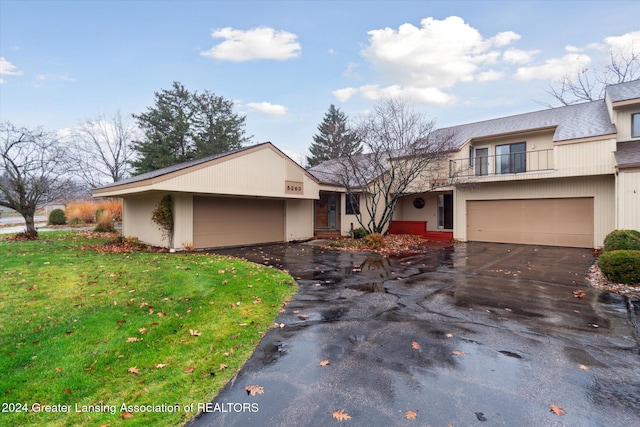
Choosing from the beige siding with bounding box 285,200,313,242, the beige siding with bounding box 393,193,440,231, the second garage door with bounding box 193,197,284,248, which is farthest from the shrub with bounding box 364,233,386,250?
the beige siding with bounding box 393,193,440,231

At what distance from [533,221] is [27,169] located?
2455 centimetres

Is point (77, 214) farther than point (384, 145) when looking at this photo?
Yes

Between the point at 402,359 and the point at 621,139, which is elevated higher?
the point at 621,139

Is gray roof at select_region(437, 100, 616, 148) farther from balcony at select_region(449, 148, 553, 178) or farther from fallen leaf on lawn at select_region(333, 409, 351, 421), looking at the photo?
fallen leaf on lawn at select_region(333, 409, 351, 421)

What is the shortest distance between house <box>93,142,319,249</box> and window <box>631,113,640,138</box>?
13529 mm

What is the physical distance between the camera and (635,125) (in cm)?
1269

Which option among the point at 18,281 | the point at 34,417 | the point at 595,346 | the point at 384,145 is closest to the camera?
the point at 34,417

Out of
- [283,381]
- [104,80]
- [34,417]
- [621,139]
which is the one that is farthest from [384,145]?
[104,80]

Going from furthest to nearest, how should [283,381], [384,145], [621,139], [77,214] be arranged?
[77,214] → [384,145] → [621,139] → [283,381]

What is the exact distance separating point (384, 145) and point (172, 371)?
12896 mm

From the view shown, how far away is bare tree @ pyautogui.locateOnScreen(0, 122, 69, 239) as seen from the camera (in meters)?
14.8

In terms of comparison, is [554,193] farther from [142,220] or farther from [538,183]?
[142,220]

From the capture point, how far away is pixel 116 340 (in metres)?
4.08

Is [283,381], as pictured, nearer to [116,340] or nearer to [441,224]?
[116,340]
